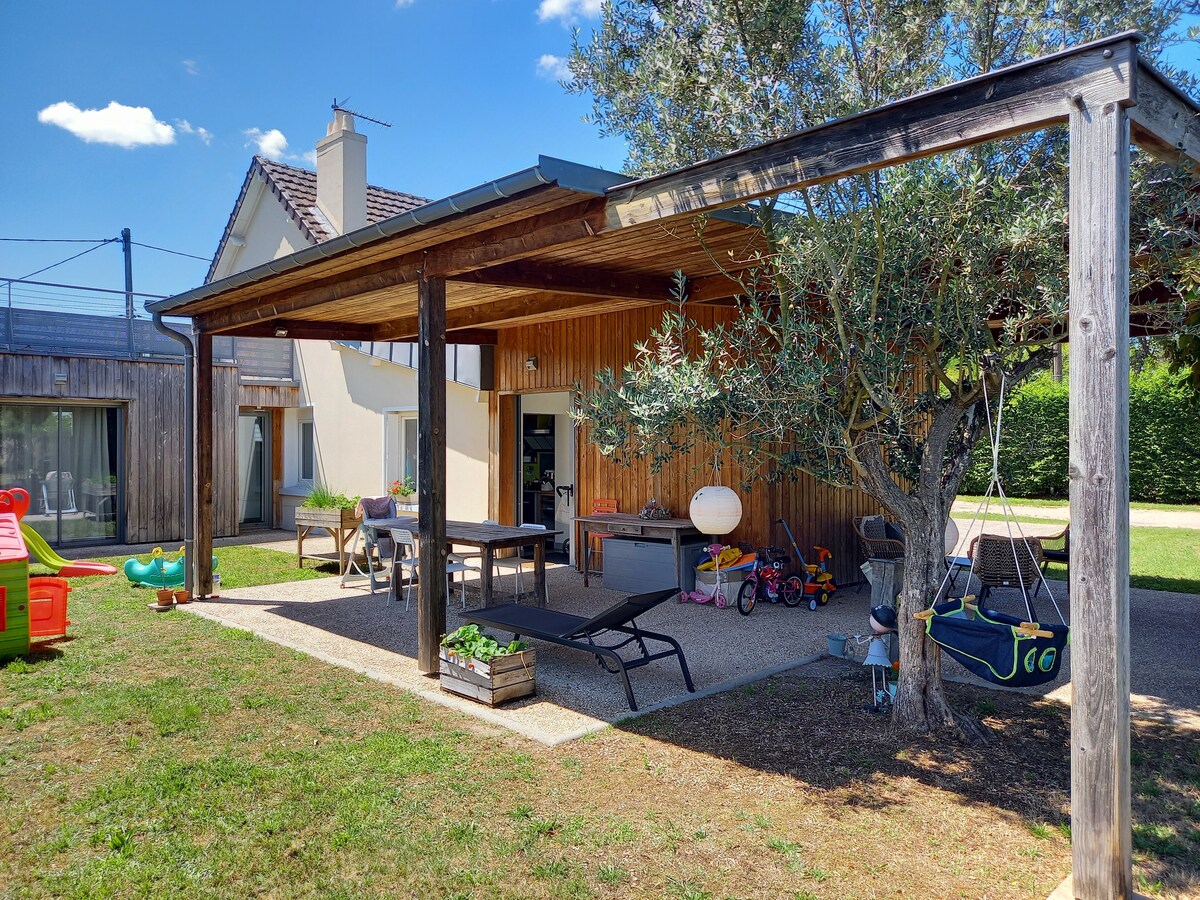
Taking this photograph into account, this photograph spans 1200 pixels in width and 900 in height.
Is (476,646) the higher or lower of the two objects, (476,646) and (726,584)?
the higher

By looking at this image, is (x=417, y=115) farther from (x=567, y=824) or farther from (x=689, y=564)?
(x=567, y=824)

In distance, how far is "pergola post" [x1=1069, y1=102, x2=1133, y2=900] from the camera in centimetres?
259

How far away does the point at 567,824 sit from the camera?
3.45m

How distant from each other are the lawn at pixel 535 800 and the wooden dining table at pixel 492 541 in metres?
2.30

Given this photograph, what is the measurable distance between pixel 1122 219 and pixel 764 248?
2.83 meters

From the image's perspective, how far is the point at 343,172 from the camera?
14.0 m

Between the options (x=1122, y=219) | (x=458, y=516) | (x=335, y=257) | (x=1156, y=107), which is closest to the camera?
(x=1122, y=219)

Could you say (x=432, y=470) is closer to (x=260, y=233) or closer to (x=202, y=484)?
(x=202, y=484)

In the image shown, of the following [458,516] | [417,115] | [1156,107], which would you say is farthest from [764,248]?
[417,115]

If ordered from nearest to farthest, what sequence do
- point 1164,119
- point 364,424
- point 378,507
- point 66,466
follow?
point 1164,119 < point 378,507 < point 66,466 < point 364,424

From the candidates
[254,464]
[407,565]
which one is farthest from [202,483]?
[254,464]

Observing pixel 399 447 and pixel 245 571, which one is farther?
pixel 399 447

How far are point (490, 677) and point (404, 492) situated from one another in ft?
23.5

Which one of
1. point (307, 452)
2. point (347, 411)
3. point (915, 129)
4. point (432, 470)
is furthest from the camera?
point (307, 452)
